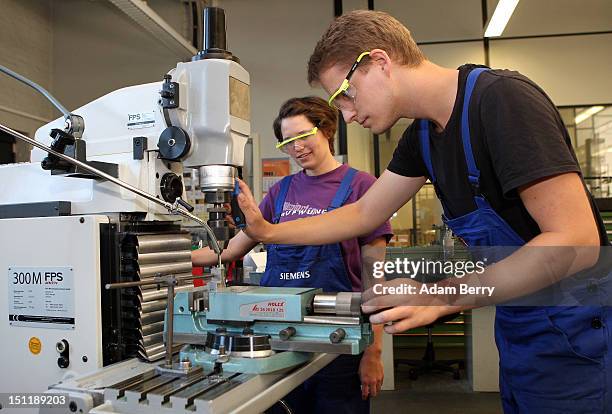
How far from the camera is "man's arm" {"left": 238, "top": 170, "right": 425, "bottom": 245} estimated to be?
1.26 meters

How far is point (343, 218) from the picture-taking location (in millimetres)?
1315

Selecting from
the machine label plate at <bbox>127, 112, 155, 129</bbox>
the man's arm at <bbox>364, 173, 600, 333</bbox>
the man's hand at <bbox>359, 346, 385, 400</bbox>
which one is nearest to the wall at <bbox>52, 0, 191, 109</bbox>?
the machine label plate at <bbox>127, 112, 155, 129</bbox>

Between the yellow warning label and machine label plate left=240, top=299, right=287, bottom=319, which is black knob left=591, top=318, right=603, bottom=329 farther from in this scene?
the yellow warning label

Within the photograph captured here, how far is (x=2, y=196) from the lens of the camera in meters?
1.23

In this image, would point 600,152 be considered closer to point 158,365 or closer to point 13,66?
point 158,365

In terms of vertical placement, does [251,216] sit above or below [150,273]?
above

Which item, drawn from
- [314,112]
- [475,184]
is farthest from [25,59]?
[475,184]

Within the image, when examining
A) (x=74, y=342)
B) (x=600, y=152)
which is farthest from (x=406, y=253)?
(x=600, y=152)

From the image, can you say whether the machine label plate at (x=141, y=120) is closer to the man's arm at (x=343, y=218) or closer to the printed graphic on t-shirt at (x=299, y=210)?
the man's arm at (x=343, y=218)

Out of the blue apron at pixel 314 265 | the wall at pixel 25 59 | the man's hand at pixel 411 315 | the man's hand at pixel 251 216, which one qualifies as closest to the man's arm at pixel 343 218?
the man's hand at pixel 251 216

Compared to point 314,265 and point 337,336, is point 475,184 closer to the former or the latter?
point 337,336

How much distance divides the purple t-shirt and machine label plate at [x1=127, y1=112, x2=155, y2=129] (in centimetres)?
54

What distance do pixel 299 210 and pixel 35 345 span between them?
0.75 metres

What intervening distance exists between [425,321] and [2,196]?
102 centimetres
